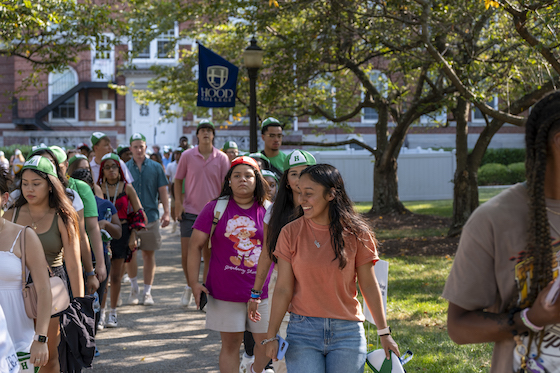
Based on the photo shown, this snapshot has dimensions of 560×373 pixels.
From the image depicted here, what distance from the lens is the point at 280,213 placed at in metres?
4.52

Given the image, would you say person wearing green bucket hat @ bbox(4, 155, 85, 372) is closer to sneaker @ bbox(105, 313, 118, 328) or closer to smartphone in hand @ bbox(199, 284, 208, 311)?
smartphone in hand @ bbox(199, 284, 208, 311)

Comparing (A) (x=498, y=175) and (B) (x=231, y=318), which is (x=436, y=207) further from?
(B) (x=231, y=318)


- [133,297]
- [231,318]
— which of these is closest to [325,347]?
[231,318]

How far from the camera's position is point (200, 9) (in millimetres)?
14984

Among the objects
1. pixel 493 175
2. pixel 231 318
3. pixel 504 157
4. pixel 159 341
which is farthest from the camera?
pixel 504 157

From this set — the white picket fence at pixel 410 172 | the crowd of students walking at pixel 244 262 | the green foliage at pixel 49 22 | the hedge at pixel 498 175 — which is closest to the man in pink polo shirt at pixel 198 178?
the crowd of students walking at pixel 244 262

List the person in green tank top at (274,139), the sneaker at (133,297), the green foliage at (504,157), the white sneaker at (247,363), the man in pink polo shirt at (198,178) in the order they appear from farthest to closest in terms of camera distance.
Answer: the green foliage at (504,157)
the sneaker at (133,297)
the man in pink polo shirt at (198,178)
the person in green tank top at (274,139)
the white sneaker at (247,363)

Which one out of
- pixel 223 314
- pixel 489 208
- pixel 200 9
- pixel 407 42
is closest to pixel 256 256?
pixel 223 314

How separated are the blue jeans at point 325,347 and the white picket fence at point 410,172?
2201cm

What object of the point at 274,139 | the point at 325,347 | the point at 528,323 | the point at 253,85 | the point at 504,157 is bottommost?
the point at 325,347

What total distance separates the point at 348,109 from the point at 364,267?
18.8m

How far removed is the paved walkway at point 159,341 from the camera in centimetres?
597

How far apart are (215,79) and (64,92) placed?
2934 cm

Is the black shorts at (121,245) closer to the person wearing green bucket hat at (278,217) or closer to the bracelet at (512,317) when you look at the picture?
the person wearing green bucket hat at (278,217)
